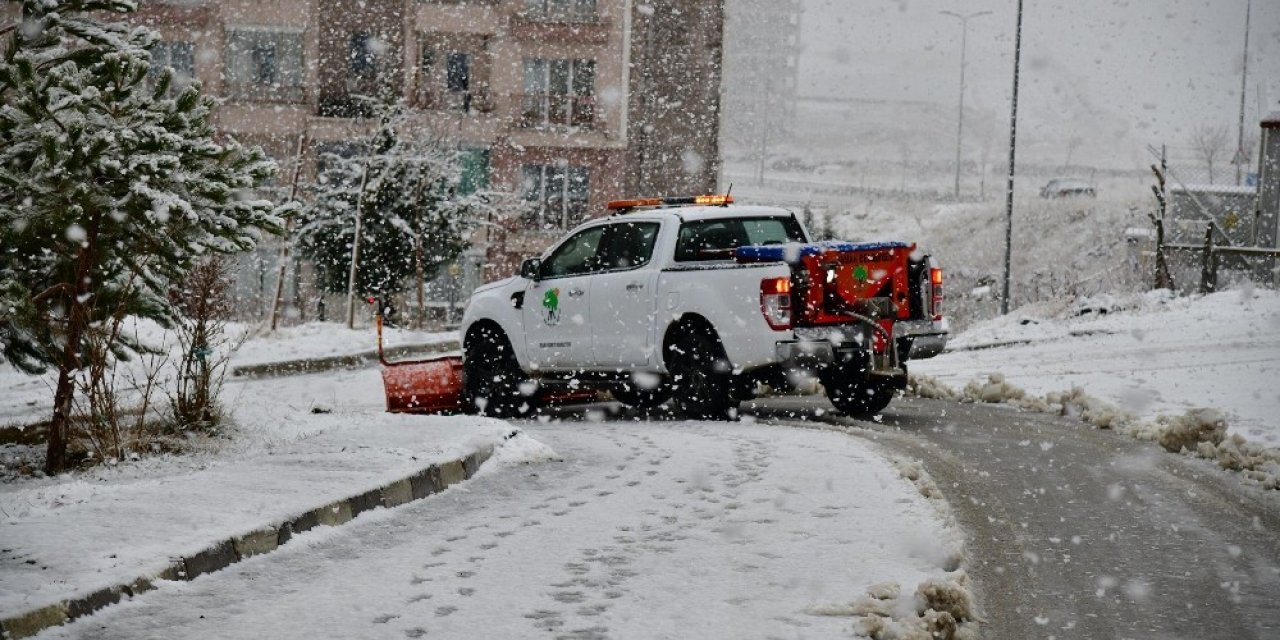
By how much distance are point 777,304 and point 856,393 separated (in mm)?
2053

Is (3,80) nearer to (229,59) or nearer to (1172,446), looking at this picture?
(1172,446)

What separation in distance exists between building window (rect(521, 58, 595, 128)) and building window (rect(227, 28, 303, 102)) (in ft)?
21.7

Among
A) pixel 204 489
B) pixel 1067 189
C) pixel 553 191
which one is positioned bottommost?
pixel 204 489

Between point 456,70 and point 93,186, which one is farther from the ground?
point 456,70

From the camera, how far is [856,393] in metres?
13.8

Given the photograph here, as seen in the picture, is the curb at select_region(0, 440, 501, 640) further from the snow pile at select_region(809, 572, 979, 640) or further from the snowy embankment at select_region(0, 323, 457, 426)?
the snowy embankment at select_region(0, 323, 457, 426)

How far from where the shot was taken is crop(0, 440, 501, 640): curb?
18.3ft

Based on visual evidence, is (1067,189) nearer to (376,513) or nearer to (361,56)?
(361,56)

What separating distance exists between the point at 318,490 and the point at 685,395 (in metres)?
5.48

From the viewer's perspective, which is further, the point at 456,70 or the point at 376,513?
the point at 456,70

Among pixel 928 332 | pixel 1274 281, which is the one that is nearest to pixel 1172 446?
pixel 928 332

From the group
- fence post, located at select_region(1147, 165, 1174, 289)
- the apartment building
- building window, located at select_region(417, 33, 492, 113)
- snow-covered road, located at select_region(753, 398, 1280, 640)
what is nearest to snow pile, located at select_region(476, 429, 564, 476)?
snow-covered road, located at select_region(753, 398, 1280, 640)

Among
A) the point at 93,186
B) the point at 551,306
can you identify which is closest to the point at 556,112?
the point at 551,306

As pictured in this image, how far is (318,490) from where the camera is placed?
324 inches
